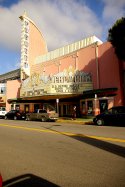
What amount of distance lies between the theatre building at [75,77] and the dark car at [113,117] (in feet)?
19.1

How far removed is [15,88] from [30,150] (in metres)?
41.5

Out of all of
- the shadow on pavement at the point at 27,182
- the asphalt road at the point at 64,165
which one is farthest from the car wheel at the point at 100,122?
the shadow on pavement at the point at 27,182

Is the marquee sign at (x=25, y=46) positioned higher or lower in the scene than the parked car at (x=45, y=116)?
higher

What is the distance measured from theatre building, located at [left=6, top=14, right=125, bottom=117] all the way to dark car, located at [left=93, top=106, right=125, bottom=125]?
581cm

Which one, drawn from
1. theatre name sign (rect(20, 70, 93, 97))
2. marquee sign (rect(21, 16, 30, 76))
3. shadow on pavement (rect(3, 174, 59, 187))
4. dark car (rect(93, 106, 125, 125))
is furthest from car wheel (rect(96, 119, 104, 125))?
marquee sign (rect(21, 16, 30, 76))

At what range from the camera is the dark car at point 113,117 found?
68.5 ft

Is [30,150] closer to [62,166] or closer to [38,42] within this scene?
[62,166]

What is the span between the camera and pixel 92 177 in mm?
6039

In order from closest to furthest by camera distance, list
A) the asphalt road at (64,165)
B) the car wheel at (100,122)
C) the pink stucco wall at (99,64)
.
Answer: the asphalt road at (64,165), the car wheel at (100,122), the pink stucco wall at (99,64)

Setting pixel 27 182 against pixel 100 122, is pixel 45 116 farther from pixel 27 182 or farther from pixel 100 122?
pixel 27 182

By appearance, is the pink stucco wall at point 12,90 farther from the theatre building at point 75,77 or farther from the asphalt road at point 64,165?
A: the asphalt road at point 64,165

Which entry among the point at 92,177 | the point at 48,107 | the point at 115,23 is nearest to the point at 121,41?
the point at 115,23

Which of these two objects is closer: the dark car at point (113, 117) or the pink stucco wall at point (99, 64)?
the dark car at point (113, 117)

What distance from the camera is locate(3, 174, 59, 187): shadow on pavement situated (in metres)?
5.65
